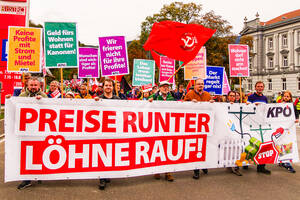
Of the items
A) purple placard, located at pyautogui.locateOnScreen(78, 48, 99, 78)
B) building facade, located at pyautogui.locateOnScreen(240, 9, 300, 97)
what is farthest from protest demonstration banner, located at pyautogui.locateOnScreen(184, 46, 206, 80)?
building facade, located at pyautogui.locateOnScreen(240, 9, 300, 97)

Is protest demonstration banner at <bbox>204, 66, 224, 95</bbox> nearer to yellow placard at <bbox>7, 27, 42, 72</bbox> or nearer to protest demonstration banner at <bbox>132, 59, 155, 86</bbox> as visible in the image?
protest demonstration banner at <bbox>132, 59, 155, 86</bbox>

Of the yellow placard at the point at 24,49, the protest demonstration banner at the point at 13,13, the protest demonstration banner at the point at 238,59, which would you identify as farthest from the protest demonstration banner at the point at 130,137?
the protest demonstration banner at the point at 13,13

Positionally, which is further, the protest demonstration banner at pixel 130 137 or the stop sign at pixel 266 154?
the stop sign at pixel 266 154

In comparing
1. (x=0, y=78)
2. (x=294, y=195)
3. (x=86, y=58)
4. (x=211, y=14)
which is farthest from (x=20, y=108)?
(x=211, y=14)

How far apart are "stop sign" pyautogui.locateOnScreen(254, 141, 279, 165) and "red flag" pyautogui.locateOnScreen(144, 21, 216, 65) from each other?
2.62 m

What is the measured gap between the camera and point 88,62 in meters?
10.9

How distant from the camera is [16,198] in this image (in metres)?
3.89

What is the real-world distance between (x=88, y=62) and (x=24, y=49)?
11.2 ft

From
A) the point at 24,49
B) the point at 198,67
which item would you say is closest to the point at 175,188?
the point at 24,49

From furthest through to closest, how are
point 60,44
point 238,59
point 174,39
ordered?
point 238,59 < point 60,44 < point 174,39

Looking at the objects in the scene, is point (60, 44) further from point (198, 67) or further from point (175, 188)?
point (198, 67)

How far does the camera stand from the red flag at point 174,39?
246 inches

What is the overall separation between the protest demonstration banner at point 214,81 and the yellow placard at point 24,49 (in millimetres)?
6051

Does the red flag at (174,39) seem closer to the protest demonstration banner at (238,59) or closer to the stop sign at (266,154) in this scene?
the protest demonstration banner at (238,59)
